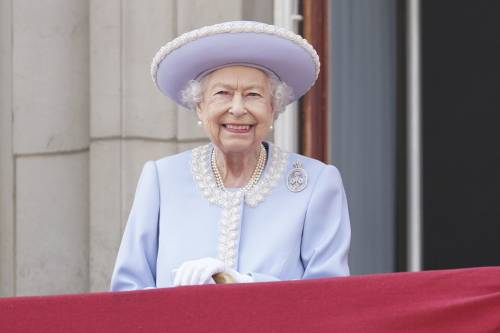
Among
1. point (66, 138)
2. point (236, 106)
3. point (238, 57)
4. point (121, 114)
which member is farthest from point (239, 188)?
point (66, 138)

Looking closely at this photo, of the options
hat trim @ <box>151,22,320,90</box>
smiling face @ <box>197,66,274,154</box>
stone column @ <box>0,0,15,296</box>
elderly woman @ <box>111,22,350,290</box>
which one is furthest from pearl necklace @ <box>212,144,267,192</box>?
stone column @ <box>0,0,15,296</box>

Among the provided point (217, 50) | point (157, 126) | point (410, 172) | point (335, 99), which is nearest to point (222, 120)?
point (217, 50)

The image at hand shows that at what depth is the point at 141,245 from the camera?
434 centimetres

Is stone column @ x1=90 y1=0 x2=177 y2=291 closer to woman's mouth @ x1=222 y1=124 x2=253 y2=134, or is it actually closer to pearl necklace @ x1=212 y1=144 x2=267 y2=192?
pearl necklace @ x1=212 y1=144 x2=267 y2=192

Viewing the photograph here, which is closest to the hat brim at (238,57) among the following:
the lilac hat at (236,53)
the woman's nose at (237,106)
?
the lilac hat at (236,53)

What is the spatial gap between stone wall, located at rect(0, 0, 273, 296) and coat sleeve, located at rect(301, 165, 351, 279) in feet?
6.83

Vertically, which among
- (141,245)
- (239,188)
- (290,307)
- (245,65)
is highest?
(245,65)

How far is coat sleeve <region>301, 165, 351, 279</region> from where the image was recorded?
425 cm

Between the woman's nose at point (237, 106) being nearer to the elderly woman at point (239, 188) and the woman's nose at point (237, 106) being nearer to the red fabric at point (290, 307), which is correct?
the elderly woman at point (239, 188)

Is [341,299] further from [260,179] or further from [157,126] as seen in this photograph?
[157,126]

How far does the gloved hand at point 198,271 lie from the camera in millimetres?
3941

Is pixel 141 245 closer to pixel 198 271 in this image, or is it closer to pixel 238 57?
pixel 198 271

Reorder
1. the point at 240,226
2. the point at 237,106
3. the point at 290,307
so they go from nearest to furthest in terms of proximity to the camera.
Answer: the point at 290,307 < the point at 237,106 < the point at 240,226

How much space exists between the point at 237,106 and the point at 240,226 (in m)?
0.36
